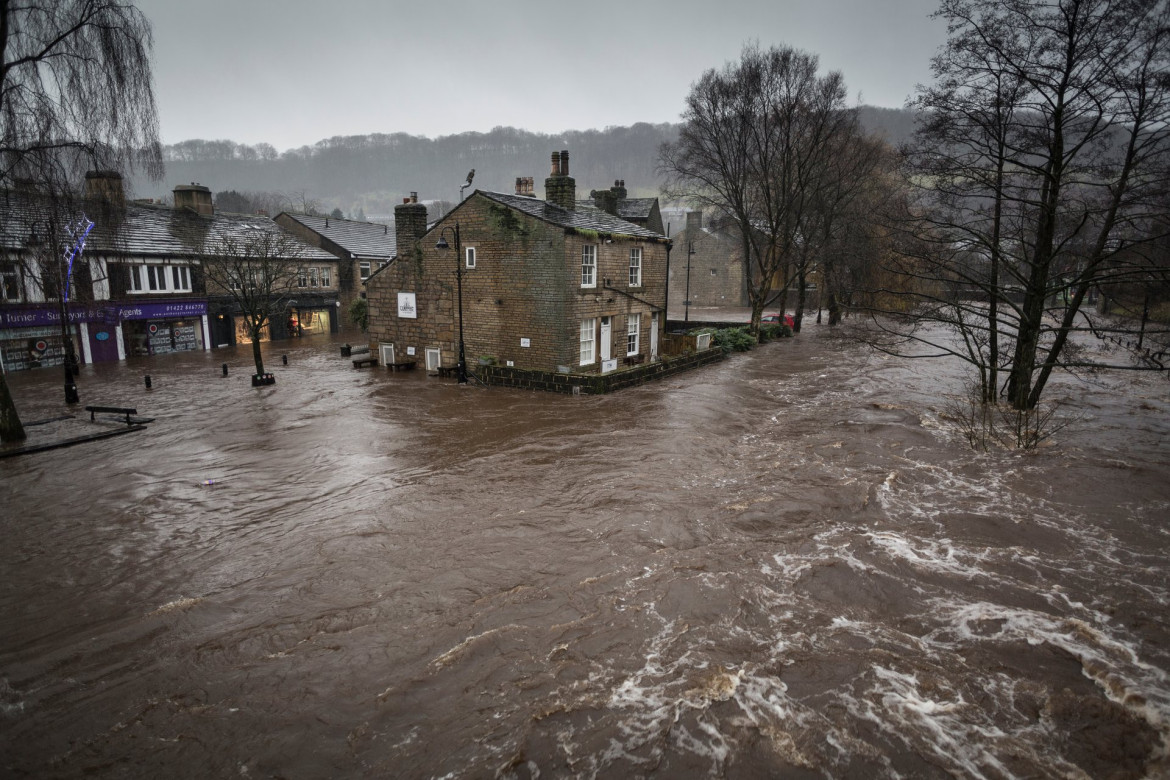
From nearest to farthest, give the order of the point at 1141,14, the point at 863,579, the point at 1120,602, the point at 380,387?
the point at 1120,602, the point at 863,579, the point at 1141,14, the point at 380,387

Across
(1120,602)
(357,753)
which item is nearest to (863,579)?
(1120,602)

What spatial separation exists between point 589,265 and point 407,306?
815 centimetres

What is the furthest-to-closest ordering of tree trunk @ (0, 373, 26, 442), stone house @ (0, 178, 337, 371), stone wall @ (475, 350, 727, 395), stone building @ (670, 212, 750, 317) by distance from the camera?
1. stone building @ (670, 212, 750, 317)
2. stone house @ (0, 178, 337, 371)
3. stone wall @ (475, 350, 727, 395)
4. tree trunk @ (0, 373, 26, 442)

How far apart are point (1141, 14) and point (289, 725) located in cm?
1826

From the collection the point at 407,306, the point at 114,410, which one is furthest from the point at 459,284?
the point at 114,410

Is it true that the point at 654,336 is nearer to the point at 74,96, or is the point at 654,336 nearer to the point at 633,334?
the point at 633,334

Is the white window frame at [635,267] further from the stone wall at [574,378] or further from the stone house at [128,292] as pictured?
the stone house at [128,292]

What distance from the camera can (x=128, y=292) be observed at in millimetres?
29359

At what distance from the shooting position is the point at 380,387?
21938 mm

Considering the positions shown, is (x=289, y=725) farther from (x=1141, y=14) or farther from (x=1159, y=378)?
(x=1159, y=378)

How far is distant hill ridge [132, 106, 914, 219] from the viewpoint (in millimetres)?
144625

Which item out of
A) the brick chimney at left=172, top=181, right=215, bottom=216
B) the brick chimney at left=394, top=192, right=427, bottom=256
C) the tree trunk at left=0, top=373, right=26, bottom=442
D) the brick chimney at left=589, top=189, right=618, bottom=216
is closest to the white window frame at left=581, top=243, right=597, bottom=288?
the brick chimney at left=394, top=192, right=427, bottom=256

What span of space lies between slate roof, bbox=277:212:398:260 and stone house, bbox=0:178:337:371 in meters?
4.23

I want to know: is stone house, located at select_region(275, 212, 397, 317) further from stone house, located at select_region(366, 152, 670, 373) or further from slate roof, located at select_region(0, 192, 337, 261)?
stone house, located at select_region(366, 152, 670, 373)
